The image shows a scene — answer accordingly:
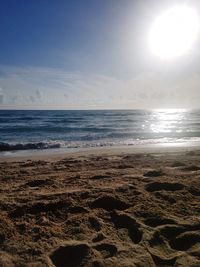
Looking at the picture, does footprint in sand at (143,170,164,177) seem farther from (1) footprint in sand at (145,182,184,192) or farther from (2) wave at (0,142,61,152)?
(2) wave at (0,142,61,152)

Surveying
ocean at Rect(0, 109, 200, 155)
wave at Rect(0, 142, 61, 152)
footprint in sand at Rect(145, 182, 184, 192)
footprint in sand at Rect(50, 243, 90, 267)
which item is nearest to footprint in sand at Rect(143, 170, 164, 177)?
footprint in sand at Rect(145, 182, 184, 192)

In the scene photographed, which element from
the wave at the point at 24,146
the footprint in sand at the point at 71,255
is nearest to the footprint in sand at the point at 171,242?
the footprint in sand at the point at 71,255

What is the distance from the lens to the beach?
280 centimetres

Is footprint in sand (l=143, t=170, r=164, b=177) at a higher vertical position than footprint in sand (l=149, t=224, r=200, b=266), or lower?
higher

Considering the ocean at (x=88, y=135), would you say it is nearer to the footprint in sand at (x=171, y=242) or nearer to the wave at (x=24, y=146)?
the wave at (x=24, y=146)

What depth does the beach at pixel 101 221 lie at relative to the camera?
280cm

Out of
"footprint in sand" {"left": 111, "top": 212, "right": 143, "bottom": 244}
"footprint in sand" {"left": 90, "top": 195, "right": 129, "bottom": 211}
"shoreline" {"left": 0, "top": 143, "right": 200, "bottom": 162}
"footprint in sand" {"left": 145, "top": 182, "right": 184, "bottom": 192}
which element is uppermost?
"footprint in sand" {"left": 145, "top": 182, "right": 184, "bottom": 192}

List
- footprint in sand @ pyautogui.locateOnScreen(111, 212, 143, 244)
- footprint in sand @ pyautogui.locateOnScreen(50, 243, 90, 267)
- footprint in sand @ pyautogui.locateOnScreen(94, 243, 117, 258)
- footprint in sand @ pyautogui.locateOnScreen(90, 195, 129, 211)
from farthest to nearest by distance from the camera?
1. footprint in sand @ pyautogui.locateOnScreen(90, 195, 129, 211)
2. footprint in sand @ pyautogui.locateOnScreen(111, 212, 143, 244)
3. footprint in sand @ pyautogui.locateOnScreen(94, 243, 117, 258)
4. footprint in sand @ pyautogui.locateOnScreen(50, 243, 90, 267)

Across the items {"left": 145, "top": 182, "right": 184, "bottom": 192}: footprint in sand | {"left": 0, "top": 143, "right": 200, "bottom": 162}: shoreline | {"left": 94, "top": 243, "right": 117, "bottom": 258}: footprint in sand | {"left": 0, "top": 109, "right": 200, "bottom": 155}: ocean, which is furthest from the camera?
{"left": 0, "top": 109, "right": 200, "bottom": 155}: ocean

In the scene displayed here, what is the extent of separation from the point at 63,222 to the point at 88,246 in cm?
71

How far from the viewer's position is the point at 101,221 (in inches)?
140

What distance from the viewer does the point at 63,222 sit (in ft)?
11.7

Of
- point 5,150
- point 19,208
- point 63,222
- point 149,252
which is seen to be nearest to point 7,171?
Answer: point 19,208

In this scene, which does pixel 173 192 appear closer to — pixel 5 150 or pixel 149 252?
pixel 149 252
